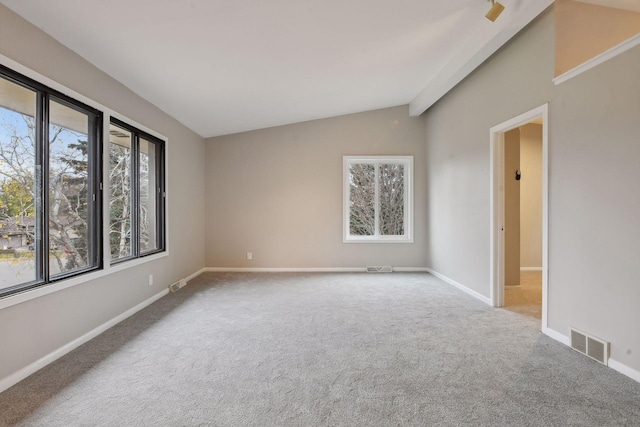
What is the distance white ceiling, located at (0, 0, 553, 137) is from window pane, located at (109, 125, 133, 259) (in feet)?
1.97

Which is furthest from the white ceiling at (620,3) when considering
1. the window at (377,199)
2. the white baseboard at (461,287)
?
the window at (377,199)

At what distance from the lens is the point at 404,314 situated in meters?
3.36

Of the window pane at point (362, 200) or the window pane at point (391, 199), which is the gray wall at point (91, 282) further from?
the window pane at point (391, 199)

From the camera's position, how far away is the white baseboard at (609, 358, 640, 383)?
2055mm

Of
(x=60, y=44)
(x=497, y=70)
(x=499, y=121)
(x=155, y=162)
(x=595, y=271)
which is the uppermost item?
(x=497, y=70)

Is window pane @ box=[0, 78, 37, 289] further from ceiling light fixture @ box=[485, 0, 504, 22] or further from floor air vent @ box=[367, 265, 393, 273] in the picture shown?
floor air vent @ box=[367, 265, 393, 273]

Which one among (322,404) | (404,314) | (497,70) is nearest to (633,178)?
(497,70)

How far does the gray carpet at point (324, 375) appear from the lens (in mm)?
1695

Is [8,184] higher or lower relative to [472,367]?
higher

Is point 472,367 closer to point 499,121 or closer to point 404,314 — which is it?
point 404,314

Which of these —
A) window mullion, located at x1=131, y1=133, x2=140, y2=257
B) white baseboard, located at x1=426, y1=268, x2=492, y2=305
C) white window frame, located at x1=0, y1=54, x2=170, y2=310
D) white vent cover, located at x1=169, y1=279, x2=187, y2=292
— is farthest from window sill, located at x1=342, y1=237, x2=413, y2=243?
window mullion, located at x1=131, y1=133, x2=140, y2=257

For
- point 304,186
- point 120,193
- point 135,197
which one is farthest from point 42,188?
point 304,186

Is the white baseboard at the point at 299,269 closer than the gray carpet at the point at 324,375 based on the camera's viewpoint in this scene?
No

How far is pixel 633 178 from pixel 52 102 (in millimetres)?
4406
